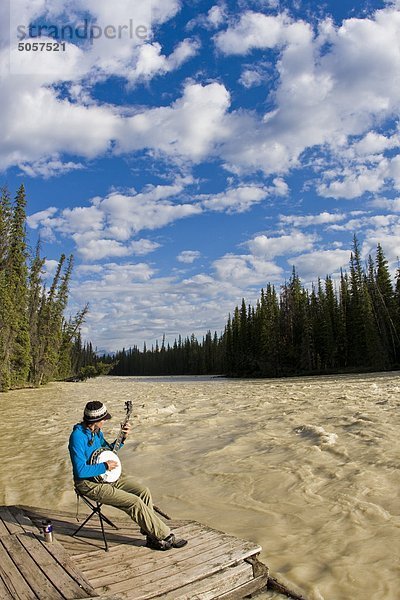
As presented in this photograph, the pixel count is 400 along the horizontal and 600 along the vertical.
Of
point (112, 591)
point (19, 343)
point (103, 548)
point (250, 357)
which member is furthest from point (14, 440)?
point (250, 357)

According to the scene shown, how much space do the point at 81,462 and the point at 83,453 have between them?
0.13m

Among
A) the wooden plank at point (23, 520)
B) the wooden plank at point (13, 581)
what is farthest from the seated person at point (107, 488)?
the wooden plank at point (13, 581)

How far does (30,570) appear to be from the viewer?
514 cm

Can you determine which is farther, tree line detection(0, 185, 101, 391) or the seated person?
tree line detection(0, 185, 101, 391)

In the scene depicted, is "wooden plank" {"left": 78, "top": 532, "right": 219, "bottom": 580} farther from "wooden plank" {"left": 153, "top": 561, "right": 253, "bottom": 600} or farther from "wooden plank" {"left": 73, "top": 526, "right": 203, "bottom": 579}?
"wooden plank" {"left": 153, "top": 561, "right": 253, "bottom": 600}

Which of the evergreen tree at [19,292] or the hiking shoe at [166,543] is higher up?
the evergreen tree at [19,292]

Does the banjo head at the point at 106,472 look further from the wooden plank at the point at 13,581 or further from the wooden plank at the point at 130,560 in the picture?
the wooden plank at the point at 13,581

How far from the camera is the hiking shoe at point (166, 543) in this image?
577 centimetres

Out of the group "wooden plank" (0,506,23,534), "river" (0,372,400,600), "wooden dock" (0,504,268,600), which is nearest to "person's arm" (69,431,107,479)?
"wooden dock" (0,504,268,600)

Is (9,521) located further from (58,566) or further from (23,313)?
(23,313)

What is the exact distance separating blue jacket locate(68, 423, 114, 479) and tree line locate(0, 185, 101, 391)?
3450cm

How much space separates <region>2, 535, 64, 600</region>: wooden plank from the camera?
464cm

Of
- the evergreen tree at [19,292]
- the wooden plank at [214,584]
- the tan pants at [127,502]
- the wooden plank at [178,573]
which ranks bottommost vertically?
the wooden plank at [214,584]

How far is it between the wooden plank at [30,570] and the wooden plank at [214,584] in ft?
3.59
